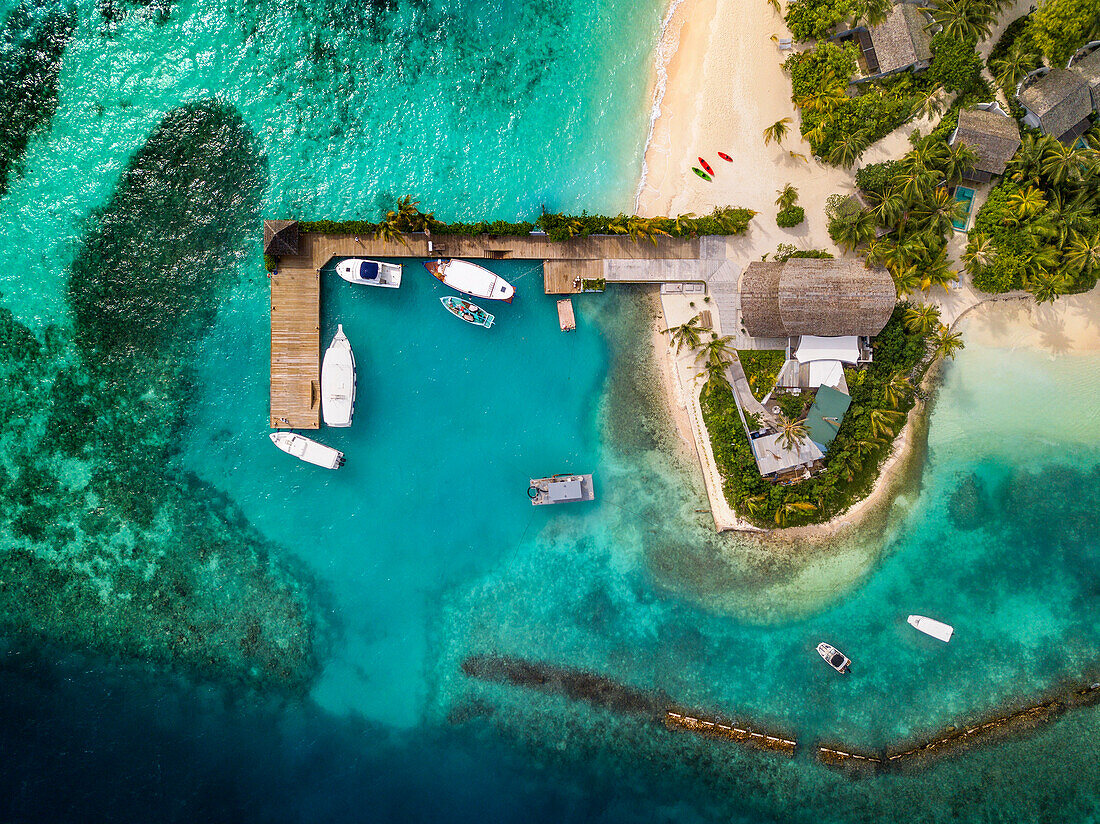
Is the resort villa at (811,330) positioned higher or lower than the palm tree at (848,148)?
lower

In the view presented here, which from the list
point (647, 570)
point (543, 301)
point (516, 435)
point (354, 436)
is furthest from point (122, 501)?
point (647, 570)

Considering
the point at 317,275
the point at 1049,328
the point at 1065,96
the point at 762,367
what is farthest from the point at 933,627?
the point at 317,275

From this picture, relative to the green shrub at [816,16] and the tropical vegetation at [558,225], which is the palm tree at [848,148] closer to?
the tropical vegetation at [558,225]

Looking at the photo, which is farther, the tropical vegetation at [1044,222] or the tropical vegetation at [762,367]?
the tropical vegetation at [762,367]

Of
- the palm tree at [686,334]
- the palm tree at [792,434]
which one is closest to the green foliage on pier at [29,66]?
the palm tree at [686,334]

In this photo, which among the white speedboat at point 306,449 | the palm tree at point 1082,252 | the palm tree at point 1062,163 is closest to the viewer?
the palm tree at point 1082,252

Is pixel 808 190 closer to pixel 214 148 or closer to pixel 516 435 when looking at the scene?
pixel 516 435


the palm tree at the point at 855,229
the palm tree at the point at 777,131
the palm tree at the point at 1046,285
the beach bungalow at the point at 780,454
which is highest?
the palm tree at the point at 777,131

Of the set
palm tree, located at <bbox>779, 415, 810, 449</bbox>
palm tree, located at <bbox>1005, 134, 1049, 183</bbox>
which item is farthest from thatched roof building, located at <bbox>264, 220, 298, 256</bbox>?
palm tree, located at <bbox>1005, 134, 1049, 183</bbox>

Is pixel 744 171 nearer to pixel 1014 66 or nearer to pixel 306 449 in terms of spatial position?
pixel 1014 66
